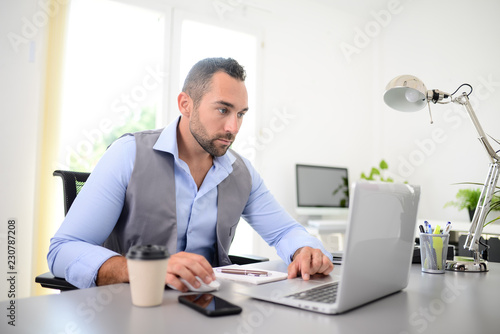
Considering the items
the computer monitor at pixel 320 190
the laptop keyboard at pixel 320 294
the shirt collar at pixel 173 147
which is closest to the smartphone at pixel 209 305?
the laptop keyboard at pixel 320 294

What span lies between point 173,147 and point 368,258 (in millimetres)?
854

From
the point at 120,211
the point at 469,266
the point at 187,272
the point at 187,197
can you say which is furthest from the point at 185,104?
the point at 469,266

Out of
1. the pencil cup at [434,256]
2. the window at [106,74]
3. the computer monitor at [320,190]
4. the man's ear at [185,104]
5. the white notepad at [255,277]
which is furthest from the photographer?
the computer monitor at [320,190]

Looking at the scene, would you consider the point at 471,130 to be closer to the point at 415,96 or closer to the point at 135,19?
the point at 415,96

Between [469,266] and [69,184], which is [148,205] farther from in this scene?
[469,266]

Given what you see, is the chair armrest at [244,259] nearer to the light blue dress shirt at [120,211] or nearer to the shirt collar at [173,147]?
the light blue dress shirt at [120,211]

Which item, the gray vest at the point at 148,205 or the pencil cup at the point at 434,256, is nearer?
the pencil cup at the point at 434,256

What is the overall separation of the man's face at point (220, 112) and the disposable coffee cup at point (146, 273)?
83 centimetres


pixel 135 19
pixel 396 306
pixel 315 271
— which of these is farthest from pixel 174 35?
pixel 396 306

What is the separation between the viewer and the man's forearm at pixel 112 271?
996 millimetres

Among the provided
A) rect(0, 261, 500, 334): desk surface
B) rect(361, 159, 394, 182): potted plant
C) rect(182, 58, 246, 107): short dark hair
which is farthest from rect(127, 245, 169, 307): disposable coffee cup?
rect(361, 159, 394, 182): potted plant

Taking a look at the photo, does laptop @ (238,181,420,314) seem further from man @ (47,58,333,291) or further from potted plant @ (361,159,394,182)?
potted plant @ (361,159,394,182)

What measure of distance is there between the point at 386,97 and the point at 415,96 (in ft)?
0.32

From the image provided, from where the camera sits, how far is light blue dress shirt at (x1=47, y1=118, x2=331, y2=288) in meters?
1.11
